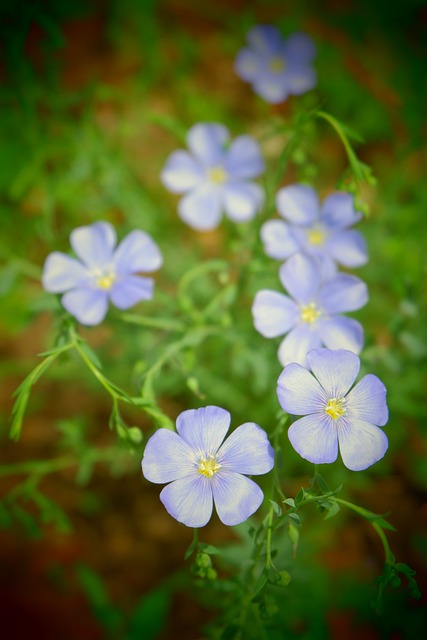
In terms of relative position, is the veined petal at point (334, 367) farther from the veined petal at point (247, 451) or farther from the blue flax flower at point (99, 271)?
the blue flax flower at point (99, 271)

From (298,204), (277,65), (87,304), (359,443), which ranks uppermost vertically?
(277,65)

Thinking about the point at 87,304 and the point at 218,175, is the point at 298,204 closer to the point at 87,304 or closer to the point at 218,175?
the point at 218,175

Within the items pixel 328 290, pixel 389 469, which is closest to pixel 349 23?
pixel 328 290

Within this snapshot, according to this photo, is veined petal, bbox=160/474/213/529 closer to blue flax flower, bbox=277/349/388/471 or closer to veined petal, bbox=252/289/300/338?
blue flax flower, bbox=277/349/388/471

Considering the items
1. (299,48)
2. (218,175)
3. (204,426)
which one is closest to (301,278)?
(204,426)

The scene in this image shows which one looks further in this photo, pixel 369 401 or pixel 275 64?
pixel 275 64

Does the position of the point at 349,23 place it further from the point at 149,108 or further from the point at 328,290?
the point at 328,290

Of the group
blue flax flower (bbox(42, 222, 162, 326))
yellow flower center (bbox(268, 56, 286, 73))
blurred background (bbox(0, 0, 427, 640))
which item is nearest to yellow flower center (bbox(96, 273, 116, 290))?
blue flax flower (bbox(42, 222, 162, 326))
